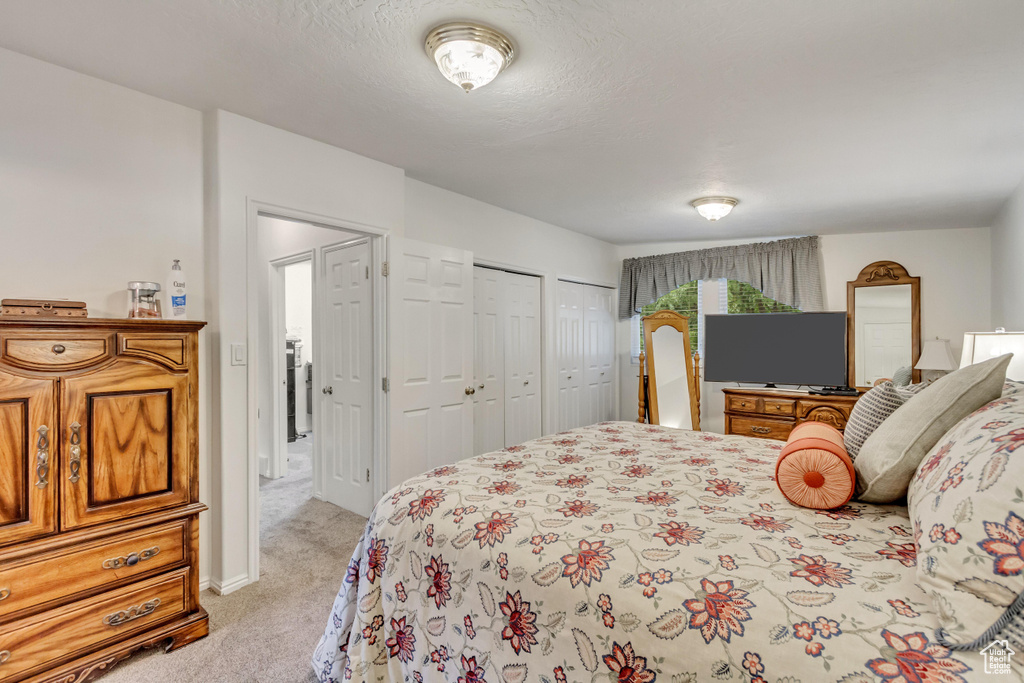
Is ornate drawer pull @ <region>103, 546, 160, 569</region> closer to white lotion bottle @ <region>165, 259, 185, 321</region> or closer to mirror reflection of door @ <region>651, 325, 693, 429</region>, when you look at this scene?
white lotion bottle @ <region>165, 259, 185, 321</region>

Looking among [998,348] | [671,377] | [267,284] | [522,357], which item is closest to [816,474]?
[998,348]

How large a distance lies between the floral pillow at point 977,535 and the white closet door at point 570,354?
407cm

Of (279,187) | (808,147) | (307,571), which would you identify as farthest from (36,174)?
(808,147)

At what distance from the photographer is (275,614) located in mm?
2271

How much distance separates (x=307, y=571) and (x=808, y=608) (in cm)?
257

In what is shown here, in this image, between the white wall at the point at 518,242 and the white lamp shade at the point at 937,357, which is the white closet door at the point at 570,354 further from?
the white lamp shade at the point at 937,357

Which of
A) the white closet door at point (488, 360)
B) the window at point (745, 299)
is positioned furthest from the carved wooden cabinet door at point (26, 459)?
the window at point (745, 299)

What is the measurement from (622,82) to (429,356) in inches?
83.4

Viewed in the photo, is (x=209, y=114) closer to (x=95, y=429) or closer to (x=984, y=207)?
(x=95, y=429)

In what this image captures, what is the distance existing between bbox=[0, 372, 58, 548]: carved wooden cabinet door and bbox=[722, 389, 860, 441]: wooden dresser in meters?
4.78

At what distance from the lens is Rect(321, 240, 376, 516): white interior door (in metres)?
3.49

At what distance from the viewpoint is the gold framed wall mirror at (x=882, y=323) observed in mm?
4543

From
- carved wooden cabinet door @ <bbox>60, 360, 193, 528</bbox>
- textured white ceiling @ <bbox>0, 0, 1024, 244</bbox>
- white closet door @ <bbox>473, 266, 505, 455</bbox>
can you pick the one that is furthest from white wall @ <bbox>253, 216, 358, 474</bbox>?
carved wooden cabinet door @ <bbox>60, 360, 193, 528</bbox>

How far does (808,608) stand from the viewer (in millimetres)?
942
